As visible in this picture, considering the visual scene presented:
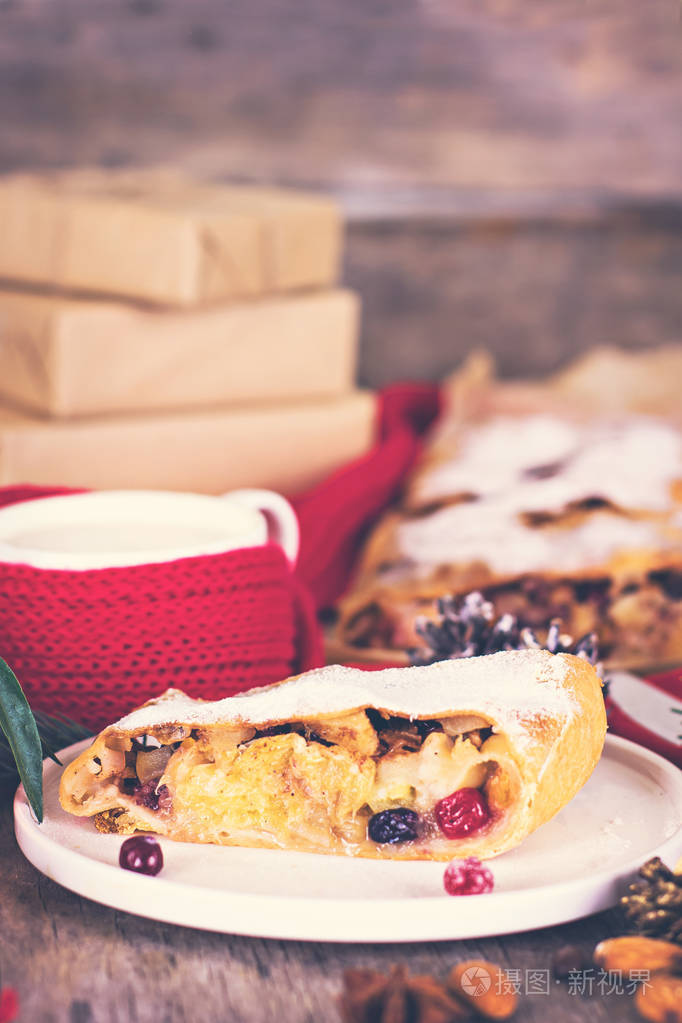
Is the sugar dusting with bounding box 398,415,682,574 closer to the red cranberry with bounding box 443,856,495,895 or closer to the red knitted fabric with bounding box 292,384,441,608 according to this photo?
the red knitted fabric with bounding box 292,384,441,608

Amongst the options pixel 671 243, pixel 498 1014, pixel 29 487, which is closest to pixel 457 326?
pixel 671 243

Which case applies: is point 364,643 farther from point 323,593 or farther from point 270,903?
point 270,903

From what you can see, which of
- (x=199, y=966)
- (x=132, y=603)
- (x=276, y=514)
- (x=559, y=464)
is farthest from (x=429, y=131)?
(x=199, y=966)

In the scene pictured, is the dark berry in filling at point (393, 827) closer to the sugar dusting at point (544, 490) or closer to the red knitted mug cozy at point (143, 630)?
the red knitted mug cozy at point (143, 630)

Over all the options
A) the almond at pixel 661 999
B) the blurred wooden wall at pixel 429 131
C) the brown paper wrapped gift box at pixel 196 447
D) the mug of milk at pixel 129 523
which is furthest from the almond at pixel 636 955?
the blurred wooden wall at pixel 429 131

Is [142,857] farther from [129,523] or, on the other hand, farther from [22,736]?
[129,523]

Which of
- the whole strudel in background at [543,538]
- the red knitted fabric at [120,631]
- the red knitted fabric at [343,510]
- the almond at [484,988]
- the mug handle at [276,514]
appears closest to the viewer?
the almond at [484,988]

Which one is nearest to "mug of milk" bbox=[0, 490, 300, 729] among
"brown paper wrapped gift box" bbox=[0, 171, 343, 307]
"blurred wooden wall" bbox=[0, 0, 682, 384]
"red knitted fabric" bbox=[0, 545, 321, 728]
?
"red knitted fabric" bbox=[0, 545, 321, 728]
